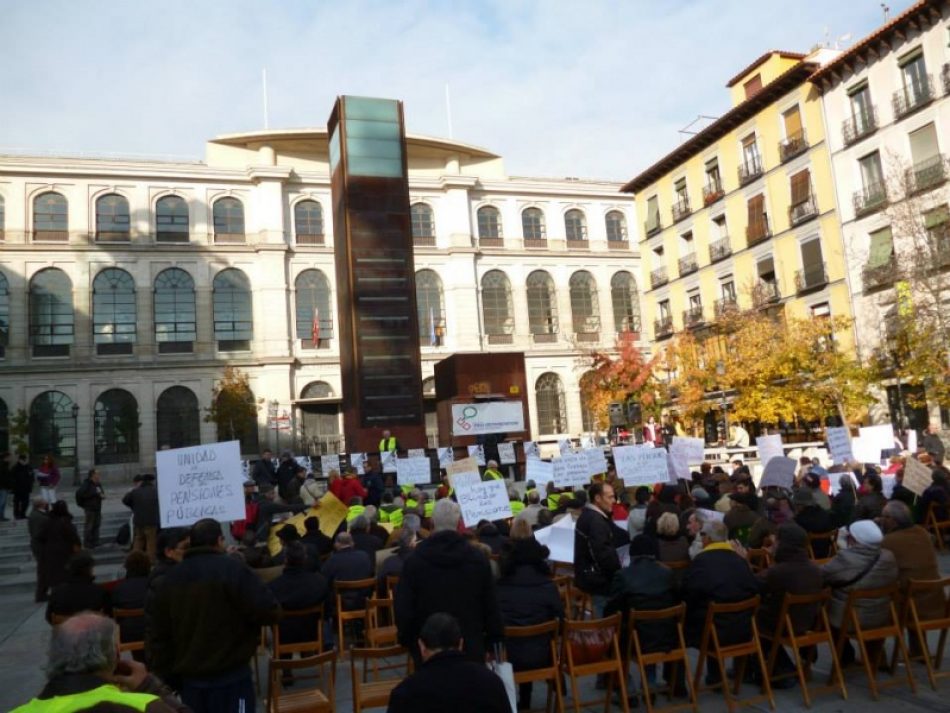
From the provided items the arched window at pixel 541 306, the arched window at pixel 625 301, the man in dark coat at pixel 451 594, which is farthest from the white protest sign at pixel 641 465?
the arched window at pixel 625 301

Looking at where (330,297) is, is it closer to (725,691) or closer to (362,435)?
(362,435)

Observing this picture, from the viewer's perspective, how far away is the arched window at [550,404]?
164ft

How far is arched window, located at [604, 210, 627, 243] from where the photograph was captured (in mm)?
54875

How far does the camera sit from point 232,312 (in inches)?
1780

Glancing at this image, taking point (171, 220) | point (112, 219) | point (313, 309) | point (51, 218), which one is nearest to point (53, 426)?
point (51, 218)

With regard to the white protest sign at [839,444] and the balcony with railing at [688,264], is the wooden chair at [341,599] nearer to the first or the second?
the white protest sign at [839,444]

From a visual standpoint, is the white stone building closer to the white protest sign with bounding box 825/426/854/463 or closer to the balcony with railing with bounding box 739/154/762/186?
the balcony with railing with bounding box 739/154/762/186

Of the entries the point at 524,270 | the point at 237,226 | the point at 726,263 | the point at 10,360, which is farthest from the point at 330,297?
the point at 726,263

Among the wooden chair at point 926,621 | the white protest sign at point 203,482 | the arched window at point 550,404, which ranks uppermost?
the arched window at point 550,404

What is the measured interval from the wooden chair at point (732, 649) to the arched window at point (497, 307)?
145 feet

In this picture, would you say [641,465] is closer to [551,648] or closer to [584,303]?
[551,648]

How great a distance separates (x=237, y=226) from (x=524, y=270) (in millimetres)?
18457

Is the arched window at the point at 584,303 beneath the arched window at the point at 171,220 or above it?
beneath

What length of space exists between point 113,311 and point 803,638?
4402cm
